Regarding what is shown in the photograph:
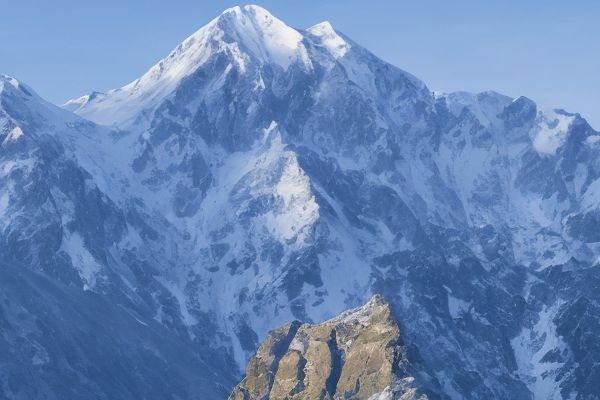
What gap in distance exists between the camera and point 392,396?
199 meters

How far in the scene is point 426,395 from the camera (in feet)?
651

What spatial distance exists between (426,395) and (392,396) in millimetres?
3723
